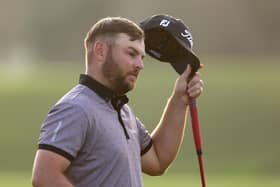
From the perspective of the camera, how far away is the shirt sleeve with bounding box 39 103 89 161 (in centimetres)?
500

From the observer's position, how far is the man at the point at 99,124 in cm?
501

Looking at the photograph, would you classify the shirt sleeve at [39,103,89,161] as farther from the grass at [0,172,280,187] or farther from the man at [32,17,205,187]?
the grass at [0,172,280,187]

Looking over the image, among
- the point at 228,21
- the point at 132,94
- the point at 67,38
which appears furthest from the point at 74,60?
the point at 132,94

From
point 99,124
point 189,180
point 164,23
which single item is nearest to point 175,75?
point 189,180

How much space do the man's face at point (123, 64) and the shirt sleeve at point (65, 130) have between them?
25 cm

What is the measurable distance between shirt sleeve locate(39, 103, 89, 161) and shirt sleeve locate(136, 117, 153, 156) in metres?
0.56

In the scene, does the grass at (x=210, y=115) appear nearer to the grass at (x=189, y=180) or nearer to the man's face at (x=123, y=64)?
the grass at (x=189, y=180)

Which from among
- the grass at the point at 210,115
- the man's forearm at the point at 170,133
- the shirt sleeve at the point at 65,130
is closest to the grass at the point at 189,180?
the grass at the point at 210,115

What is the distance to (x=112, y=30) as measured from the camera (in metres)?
5.26

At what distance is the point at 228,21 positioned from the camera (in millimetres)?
56062

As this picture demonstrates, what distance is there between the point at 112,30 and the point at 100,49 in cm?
9

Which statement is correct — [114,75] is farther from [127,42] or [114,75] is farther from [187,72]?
[187,72]

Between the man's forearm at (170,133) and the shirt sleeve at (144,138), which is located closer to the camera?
the shirt sleeve at (144,138)

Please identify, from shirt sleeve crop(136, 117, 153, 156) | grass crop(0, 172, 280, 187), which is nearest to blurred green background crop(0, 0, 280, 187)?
grass crop(0, 172, 280, 187)
